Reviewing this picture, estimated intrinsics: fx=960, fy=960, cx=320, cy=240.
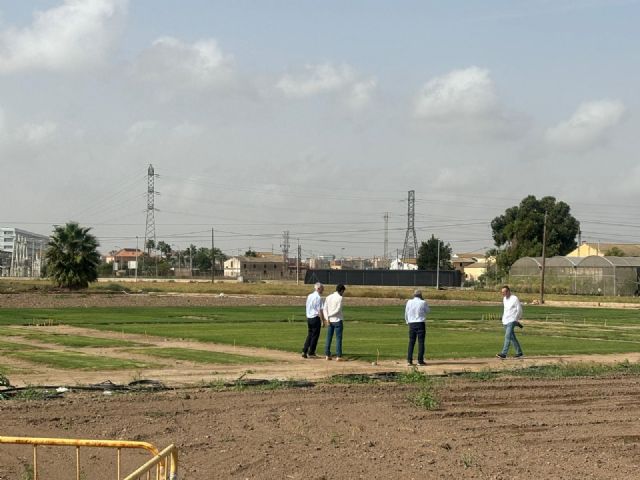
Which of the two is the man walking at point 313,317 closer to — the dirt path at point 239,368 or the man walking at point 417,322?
the dirt path at point 239,368

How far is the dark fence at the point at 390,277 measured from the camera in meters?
135

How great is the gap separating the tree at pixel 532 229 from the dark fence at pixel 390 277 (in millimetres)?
7938

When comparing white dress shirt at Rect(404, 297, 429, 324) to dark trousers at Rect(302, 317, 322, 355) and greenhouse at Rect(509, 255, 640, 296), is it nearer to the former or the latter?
dark trousers at Rect(302, 317, 322, 355)

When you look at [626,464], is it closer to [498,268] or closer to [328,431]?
[328,431]

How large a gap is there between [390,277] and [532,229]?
21391 millimetres

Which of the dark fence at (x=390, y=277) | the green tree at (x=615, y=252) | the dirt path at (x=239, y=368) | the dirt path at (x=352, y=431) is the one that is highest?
the green tree at (x=615, y=252)

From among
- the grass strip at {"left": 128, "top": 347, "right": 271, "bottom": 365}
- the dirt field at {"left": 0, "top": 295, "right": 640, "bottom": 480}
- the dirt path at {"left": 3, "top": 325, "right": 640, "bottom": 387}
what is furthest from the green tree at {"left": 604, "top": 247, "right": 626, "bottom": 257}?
the dirt field at {"left": 0, "top": 295, "right": 640, "bottom": 480}

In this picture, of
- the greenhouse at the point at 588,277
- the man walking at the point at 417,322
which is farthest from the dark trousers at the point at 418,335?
the greenhouse at the point at 588,277

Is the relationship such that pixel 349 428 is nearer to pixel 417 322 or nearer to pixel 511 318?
pixel 417 322

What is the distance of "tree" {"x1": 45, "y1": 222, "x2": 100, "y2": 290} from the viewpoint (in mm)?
87562

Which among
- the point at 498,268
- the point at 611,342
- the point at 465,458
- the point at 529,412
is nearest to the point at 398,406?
the point at 529,412

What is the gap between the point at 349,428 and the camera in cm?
1520

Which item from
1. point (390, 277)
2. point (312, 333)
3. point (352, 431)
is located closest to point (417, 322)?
point (312, 333)

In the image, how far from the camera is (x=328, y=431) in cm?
1491
